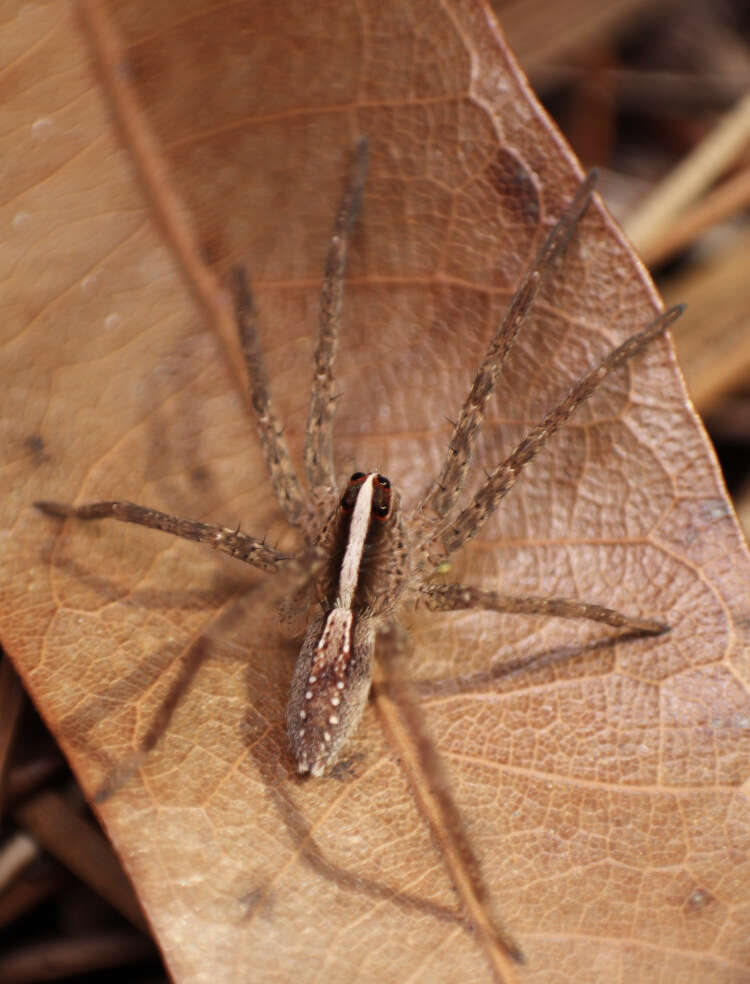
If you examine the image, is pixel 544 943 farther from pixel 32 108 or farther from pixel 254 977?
pixel 32 108

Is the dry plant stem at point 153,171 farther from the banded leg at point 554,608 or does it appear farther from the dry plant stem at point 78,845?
the dry plant stem at point 78,845

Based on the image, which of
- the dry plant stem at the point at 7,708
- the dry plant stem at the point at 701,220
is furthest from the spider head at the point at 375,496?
the dry plant stem at the point at 701,220

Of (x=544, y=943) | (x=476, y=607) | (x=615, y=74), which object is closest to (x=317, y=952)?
(x=544, y=943)

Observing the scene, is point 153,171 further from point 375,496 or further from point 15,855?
point 15,855

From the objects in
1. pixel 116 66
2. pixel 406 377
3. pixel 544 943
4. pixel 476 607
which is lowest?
pixel 544 943

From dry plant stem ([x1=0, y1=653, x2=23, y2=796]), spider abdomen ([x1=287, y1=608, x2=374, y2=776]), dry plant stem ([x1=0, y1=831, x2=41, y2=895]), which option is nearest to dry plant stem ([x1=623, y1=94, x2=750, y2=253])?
spider abdomen ([x1=287, y1=608, x2=374, y2=776])

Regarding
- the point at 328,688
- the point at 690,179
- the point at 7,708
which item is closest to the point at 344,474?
the point at 328,688

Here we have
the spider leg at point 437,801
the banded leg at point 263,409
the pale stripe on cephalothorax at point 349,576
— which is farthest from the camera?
the banded leg at point 263,409

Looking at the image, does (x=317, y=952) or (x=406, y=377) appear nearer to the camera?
(x=317, y=952)
